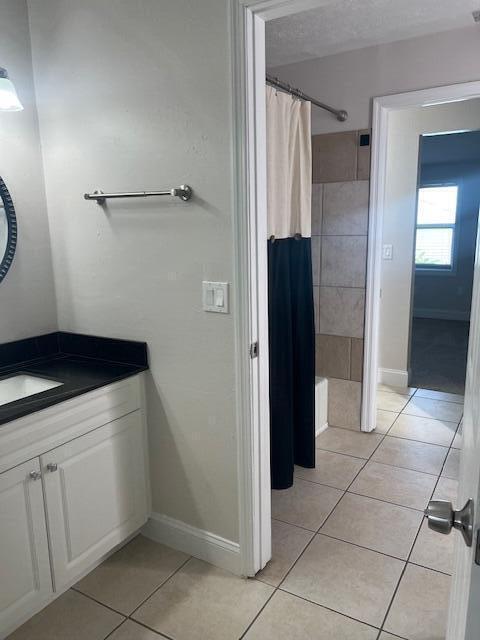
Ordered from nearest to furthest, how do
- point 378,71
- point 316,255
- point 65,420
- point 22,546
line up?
point 22,546, point 65,420, point 378,71, point 316,255

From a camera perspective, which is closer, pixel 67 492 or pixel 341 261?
pixel 67 492

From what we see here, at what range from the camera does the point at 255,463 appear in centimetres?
190

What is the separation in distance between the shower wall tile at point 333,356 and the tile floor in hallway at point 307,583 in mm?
768

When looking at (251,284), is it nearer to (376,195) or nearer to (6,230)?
(6,230)

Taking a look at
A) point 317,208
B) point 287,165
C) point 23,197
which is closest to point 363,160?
point 317,208

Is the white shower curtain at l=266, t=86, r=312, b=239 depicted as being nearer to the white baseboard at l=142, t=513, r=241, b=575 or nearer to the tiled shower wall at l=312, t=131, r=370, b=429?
the tiled shower wall at l=312, t=131, r=370, b=429

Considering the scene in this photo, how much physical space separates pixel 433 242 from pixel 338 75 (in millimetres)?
4420

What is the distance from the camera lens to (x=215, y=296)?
1827 millimetres

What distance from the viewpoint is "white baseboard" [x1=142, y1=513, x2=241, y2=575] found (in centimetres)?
200

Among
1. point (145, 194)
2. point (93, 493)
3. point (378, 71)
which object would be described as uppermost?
point (378, 71)

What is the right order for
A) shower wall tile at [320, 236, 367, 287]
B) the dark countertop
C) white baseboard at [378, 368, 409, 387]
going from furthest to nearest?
white baseboard at [378, 368, 409, 387], shower wall tile at [320, 236, 367, 287], the dark countertop

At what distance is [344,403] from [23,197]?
7.68 feet

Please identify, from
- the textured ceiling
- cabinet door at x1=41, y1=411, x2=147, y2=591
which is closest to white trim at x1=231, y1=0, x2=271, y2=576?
cabinet door at x1=41, y1=411, x2=147, y2=591

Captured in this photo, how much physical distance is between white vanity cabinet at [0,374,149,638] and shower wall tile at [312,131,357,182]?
188cm
